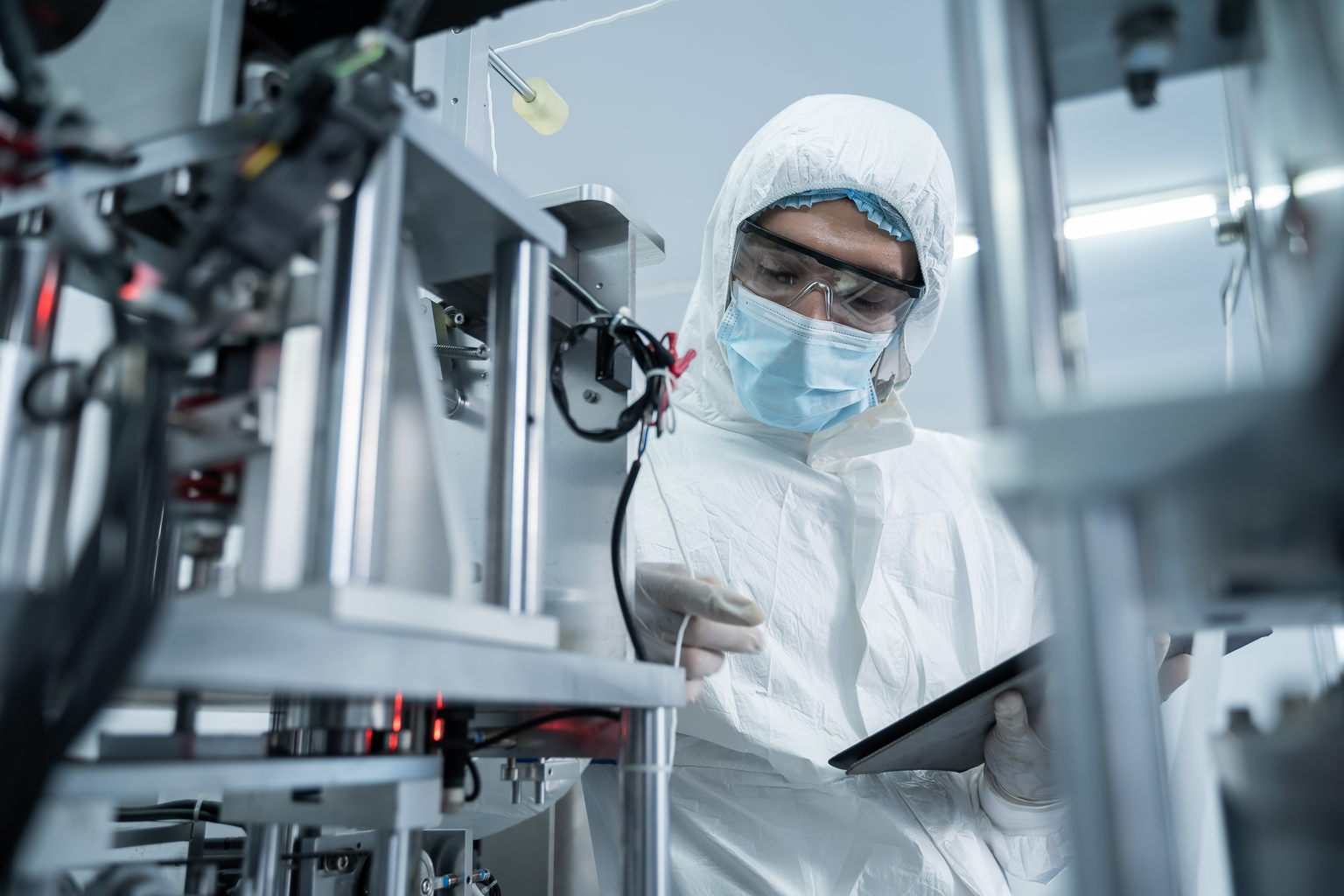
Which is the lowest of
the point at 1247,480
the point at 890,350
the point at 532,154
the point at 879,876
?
the point at 879,876

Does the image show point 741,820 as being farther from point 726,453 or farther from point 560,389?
point 560,389

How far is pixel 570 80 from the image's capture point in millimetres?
2484

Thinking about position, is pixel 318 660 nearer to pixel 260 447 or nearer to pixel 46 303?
pixel 260 447

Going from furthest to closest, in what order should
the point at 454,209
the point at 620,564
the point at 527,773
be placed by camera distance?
the point at 527,773, the point at 620,564, the point at 454,209

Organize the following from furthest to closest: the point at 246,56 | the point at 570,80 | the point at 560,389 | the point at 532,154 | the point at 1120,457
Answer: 1. the point at 532,154
2. the point at 570,80
3. the point at 560,389
4. the point at 246,56
5. the point at 1120,457

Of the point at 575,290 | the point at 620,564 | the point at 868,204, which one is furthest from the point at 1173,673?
the point at 575,290

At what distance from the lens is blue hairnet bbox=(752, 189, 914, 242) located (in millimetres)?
1435

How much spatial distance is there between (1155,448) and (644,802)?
0.52 metres

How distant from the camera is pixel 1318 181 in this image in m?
0.38

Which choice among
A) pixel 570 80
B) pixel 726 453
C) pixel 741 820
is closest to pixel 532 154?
pixel 570 80

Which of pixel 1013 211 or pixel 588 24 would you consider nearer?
pixel 1013 211

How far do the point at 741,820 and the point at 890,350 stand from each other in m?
0.84

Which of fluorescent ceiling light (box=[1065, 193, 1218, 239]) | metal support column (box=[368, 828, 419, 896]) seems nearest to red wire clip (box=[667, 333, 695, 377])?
metal support column (box=[368, 828, 419, 896])

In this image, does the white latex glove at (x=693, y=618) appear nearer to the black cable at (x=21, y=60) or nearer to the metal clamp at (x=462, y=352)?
the metal clamp at (x=462, y=352)
